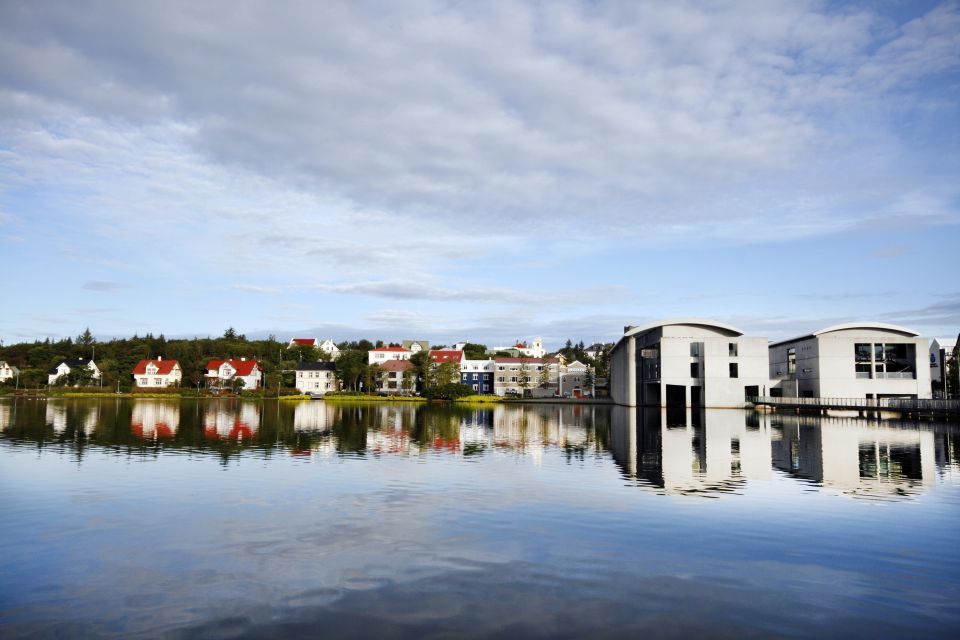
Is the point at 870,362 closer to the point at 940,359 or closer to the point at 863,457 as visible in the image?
the point at 940,359

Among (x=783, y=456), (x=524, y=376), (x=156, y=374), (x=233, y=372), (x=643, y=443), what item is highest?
(x=233, y=372)

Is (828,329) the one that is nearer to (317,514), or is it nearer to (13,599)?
(317,514)

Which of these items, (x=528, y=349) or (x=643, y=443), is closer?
(x=643, y=443)

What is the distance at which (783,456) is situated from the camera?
98.8 feet

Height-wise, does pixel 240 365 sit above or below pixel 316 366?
above

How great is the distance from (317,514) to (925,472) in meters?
23.4

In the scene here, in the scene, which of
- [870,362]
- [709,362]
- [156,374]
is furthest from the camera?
[156,374]

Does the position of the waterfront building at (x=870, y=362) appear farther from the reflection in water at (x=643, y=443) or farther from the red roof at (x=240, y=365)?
the red roof at (x=240, y=365)

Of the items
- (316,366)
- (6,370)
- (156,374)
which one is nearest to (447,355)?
(316,366)

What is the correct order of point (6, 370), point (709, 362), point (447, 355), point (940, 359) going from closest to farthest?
point (709, 362) < point (940, 359) < point (447, 355) < point (6, 370)

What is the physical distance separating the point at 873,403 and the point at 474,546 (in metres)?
74.0

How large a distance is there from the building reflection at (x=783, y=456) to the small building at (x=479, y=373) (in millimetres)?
84673

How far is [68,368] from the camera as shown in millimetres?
130125

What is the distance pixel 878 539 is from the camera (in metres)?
14.4
